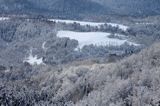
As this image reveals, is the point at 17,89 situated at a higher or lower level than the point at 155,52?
lower

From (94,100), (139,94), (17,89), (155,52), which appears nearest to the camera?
(139,94)

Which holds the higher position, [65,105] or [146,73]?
[146,73]

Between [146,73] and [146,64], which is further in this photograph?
[146,64]

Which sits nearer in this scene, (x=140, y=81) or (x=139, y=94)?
(x=139, y=94)

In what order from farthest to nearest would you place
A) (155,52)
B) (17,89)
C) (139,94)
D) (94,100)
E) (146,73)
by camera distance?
(155,52), (17,89), (146,73), (94,100), (139,94)

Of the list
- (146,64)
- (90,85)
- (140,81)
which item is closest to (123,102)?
(140,81)

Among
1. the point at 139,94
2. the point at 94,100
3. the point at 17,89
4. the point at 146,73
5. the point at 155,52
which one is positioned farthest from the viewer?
the point at 155,52

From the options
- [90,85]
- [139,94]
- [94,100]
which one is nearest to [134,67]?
[90,85]

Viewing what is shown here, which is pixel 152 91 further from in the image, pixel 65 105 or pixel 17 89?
pixel 17 89

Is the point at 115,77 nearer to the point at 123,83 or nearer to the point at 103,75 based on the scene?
the point at 103,75
